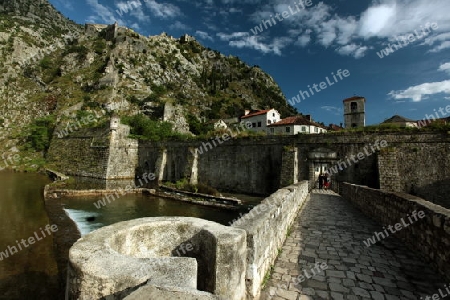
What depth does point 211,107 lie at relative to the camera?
6197cm

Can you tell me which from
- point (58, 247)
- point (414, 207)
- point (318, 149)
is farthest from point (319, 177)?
point (58, 247)

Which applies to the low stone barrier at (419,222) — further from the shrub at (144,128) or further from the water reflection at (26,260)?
the shrub at (144,128)

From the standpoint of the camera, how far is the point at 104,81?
48625 mm

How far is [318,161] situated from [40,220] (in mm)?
17556

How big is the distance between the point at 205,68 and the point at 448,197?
7415 cm

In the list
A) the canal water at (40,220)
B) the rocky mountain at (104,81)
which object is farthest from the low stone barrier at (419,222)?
the rocky mountain at (104,81)

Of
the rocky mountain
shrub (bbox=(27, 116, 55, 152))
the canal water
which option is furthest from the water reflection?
shrub (bbox=(27, 116, 55, 152))

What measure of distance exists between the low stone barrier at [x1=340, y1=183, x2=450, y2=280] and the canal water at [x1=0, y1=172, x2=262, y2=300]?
8.00 metres

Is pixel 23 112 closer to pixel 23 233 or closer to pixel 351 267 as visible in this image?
pixel 23 233

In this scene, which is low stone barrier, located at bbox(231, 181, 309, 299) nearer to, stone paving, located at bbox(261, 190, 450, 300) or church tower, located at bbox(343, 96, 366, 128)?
stone paving, located at bbox(261, 190, 450, 300)

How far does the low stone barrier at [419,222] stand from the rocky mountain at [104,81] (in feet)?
126

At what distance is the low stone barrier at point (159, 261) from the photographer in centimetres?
180

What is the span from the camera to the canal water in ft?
20.7

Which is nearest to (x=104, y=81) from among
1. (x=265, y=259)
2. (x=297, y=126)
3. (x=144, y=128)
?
(x=144, y=128)
